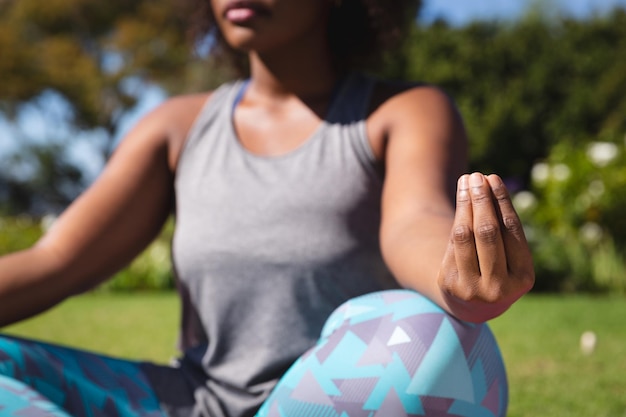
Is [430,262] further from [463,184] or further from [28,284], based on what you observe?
[28,284]

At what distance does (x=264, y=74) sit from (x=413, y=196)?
57 centimetres

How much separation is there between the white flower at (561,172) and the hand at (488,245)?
765cm

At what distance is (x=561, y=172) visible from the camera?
8367 mm

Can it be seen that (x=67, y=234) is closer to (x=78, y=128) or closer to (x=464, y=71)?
(x=464, y=71)

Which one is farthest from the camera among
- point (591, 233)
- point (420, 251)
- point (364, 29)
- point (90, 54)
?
point (90, 54)

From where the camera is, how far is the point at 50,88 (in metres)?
22.1

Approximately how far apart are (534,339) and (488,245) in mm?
3561

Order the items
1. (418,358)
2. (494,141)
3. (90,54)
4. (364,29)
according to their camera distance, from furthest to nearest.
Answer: (90,54)
(494,141)
(364,29)
(418,358)

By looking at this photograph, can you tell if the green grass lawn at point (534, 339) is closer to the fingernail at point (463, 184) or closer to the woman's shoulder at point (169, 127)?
the woman's shoulder at point (169, 127)

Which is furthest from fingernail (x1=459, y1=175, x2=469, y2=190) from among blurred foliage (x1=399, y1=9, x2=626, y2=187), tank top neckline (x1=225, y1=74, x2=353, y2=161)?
blurred foliage (x1=399, y1=9, x2=626, y2=187)

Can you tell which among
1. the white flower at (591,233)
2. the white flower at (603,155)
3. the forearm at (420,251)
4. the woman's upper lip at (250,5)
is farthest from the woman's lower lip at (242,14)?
the white flower at (603,155)

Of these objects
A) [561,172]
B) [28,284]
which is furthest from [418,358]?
[561,172]

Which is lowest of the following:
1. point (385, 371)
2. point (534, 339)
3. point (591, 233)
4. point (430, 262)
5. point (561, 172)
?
point (591, 233)

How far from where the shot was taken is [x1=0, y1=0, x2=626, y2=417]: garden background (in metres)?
4.33
